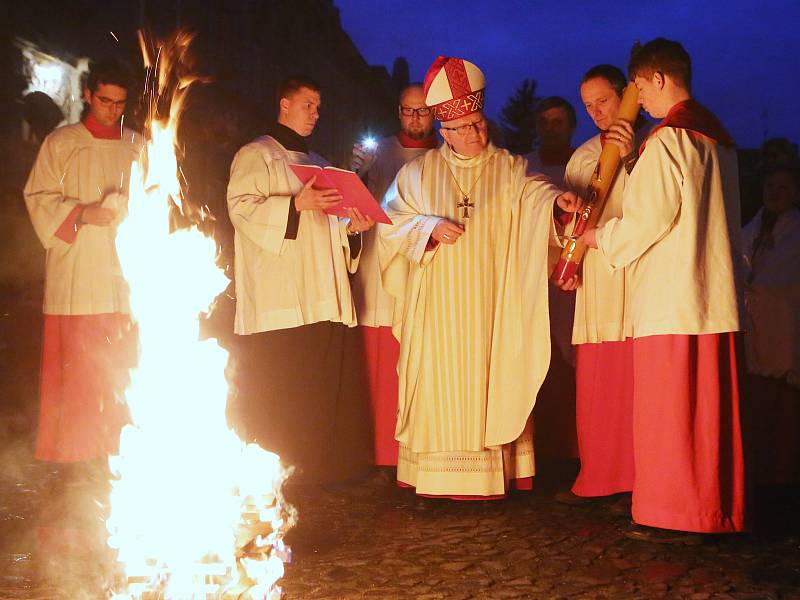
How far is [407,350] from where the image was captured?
6.02m

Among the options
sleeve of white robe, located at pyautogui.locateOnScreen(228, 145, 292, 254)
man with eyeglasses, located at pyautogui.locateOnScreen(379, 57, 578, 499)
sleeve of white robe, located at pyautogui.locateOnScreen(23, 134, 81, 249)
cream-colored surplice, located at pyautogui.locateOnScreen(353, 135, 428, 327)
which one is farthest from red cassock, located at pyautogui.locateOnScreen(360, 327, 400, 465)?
sleeve of white robe, located at pyautogui.locateOnScreen(23, 134, 81, 249)

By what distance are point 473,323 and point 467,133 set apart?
1186mm

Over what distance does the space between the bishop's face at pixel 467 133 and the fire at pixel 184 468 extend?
1818mm

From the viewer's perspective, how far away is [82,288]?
6566mm

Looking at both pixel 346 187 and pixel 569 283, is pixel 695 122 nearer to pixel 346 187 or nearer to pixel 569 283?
pixel 569 283

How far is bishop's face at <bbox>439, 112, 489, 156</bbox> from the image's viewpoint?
19.6ft

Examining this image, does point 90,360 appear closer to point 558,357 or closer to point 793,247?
point 558,357

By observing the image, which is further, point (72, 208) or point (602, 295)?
point (72, 208)

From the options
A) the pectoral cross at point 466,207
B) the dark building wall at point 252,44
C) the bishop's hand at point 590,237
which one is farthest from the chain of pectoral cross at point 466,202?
the dark building wall at point 252,44

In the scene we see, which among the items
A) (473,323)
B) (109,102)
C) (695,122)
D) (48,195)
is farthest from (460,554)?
(109,102)

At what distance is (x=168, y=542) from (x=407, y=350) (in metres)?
2.68

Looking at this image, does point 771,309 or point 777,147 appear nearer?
point 771,309

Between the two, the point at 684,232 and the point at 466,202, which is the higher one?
the point at 466,202

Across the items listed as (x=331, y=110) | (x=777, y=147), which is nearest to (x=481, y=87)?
(x=777, y=147)
